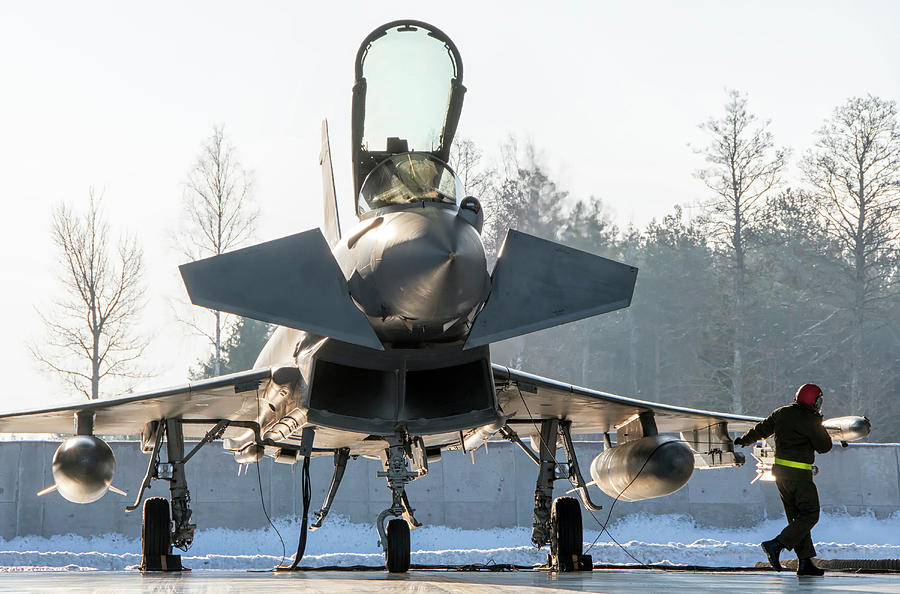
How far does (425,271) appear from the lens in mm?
6766

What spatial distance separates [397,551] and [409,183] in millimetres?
2864

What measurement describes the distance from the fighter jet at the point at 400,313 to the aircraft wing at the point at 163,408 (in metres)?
0.04

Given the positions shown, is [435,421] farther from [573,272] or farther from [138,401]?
[138,401]

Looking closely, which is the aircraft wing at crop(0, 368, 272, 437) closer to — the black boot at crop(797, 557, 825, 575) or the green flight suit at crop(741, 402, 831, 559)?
the green flight suit at crop(741, 402, 831, 559)

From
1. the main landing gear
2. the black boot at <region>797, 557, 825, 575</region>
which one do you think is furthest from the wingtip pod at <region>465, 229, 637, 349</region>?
the main landing gear

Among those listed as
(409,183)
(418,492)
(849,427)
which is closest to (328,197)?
(409,183)

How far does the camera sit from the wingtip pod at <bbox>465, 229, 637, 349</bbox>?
741cm

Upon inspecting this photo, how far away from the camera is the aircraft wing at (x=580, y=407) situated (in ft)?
32.6

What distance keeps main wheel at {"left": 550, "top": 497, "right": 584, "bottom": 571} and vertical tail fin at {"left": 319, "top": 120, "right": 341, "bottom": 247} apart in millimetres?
3555

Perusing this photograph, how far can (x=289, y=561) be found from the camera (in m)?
17.7

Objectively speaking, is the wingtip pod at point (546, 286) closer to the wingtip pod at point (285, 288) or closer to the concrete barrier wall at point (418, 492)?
the wingtip pod at point (285, 288)

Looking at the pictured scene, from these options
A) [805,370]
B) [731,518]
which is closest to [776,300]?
[805,370]

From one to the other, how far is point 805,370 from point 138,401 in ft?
117

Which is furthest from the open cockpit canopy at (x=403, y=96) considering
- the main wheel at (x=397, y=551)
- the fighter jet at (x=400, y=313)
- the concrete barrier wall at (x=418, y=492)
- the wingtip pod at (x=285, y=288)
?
the concrete barrier wall at (x=418, y=492)
